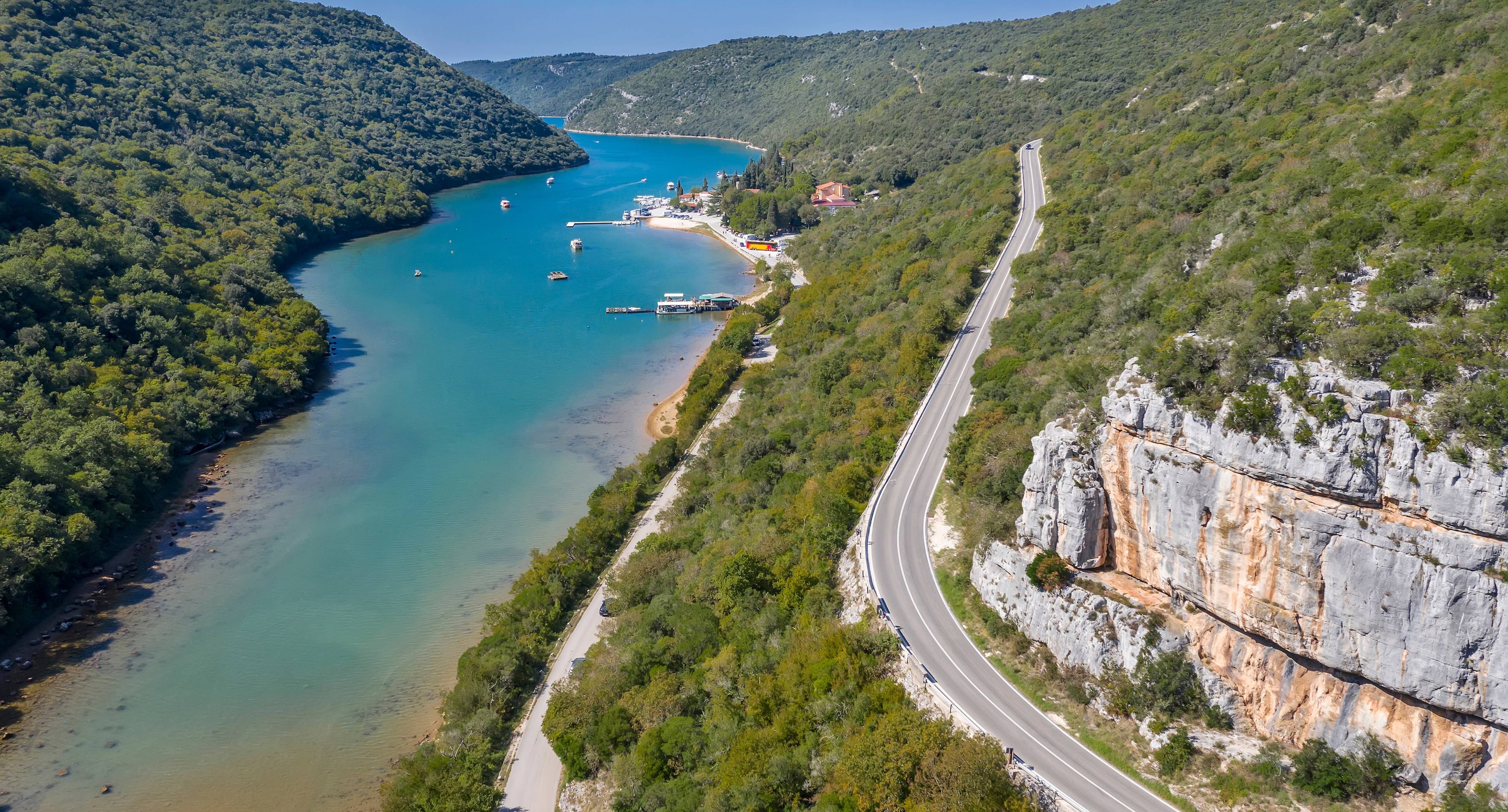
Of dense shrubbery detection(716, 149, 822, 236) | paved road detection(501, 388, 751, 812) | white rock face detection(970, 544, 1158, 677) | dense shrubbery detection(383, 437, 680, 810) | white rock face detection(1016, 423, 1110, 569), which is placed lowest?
paved road detection(501, 388, 751, 812)

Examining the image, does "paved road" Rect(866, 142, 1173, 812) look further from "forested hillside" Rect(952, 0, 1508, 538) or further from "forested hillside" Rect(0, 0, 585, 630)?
"forested hillside" Rect(0, 0, 585, 630)

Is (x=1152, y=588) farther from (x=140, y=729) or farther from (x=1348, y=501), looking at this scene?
(x=140, y=729)

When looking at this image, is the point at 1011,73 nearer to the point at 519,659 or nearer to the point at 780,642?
the point at 780,642

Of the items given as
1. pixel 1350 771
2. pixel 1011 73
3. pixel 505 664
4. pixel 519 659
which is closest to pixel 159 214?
pixel 519 659

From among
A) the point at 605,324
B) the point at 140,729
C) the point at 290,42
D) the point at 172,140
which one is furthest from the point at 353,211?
the point at 140,729

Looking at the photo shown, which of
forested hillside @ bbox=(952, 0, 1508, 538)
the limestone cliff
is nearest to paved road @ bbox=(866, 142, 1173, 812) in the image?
forested hillside @ bbox=(952, 0, 1508, 538)
